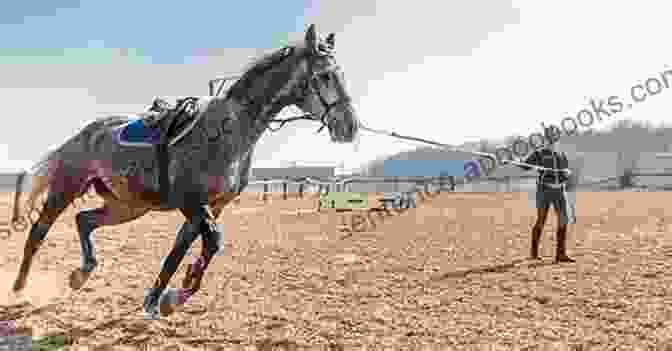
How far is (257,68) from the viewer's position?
12.1 ft

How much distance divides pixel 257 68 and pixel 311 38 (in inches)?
21.2

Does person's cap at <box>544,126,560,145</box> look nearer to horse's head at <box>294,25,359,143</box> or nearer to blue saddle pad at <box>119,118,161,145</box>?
horse's head at <box>294,25,359,143</box>

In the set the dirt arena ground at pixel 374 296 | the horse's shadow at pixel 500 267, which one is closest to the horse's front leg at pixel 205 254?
the dirt arena ground at pixel 374 296

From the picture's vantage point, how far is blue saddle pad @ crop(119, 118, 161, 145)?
3.87 m

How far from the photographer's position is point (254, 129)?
3.69 m

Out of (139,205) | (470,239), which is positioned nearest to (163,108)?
(139,205)

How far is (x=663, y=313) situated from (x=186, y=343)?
15.2 feet

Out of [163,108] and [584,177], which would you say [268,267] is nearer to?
[163,108]

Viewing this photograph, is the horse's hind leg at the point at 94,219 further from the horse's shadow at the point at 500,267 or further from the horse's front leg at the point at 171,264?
the horse's shadow at the point at 500,267

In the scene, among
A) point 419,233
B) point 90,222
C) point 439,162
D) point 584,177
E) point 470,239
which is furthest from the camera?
point 439,162

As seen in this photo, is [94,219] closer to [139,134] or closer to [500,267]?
[139,134]

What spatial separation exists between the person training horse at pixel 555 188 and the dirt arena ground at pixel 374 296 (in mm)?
519

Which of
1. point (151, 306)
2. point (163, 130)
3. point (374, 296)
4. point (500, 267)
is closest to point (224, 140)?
point (163, 130)

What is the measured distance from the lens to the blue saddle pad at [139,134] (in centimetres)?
387
